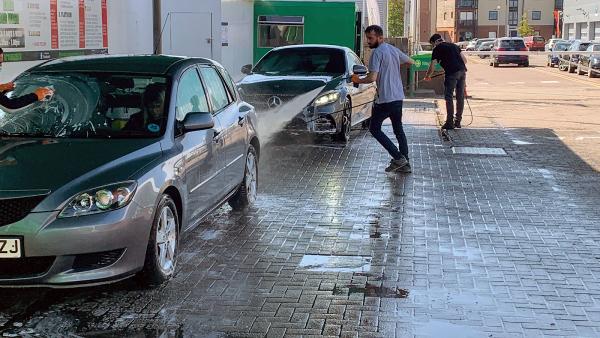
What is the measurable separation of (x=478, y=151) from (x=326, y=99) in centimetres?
250

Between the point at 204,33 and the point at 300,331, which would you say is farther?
the point at 204,33

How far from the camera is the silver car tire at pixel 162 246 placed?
17.4 feet

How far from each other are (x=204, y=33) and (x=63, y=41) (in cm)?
603

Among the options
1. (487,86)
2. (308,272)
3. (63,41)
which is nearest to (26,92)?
(308,272)

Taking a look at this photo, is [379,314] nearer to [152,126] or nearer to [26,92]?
[152,126]

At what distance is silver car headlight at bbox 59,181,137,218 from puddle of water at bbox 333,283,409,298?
5.14ft

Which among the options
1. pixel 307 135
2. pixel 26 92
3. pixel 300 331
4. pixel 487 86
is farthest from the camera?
pixel 487 86

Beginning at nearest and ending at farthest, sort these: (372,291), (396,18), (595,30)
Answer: (372,291) → (595,30) → (396,18)

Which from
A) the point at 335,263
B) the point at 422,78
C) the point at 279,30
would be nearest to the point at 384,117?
the point at 335,263

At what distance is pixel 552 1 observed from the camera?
111562 mm

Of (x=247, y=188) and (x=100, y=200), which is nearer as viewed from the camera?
(x=100, y=200)

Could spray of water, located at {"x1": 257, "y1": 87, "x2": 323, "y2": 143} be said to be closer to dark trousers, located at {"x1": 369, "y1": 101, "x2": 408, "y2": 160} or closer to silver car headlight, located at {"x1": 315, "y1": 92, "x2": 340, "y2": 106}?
silver car headlight, located at {"x1": 315, "y1": 92, "x2": 340, "y2": 106}

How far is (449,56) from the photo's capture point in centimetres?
1500

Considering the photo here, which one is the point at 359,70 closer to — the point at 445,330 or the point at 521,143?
the point at 521,143
